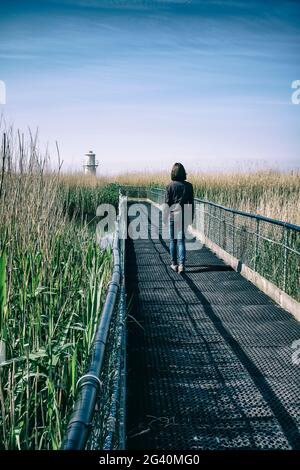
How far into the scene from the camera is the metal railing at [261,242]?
6477 mm

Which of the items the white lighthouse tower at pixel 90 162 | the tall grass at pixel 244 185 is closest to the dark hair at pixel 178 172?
the tall grass at pixel 244 185

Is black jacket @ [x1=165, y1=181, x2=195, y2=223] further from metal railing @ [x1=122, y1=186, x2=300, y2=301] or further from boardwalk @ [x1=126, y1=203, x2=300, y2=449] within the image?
boardwalk @ [x1=126, y1=203, x2=300, y2=449]

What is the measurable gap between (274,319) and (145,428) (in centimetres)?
279

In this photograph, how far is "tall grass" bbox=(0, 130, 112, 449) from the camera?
114 inches

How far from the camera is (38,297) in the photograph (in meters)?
3.74

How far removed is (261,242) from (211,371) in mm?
4223

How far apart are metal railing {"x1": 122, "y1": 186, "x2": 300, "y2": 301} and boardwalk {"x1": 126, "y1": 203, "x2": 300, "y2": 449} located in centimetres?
47

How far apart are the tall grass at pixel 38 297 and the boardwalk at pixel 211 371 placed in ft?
1.73

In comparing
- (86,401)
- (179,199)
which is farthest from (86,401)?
(179,199)
